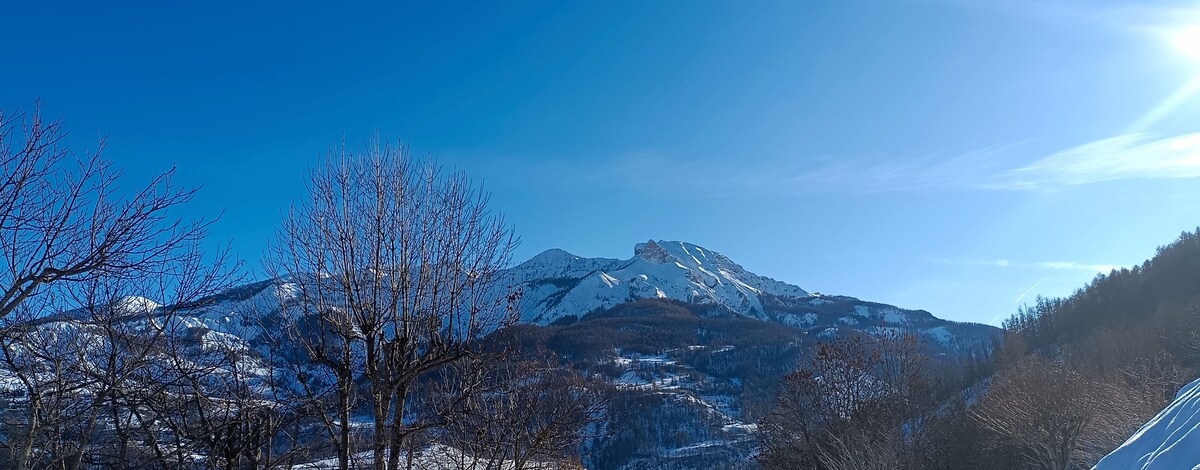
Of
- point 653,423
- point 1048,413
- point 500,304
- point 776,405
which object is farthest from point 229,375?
point 653,423

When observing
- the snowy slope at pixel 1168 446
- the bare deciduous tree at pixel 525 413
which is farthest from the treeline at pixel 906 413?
the snowy slope at pixel 1168 446

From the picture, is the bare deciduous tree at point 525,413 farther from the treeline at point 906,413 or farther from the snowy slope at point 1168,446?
the treeline at point 906,413

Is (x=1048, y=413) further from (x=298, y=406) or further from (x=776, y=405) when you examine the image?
(x=298, y=406)

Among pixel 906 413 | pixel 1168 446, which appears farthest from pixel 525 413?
pixel 906 413

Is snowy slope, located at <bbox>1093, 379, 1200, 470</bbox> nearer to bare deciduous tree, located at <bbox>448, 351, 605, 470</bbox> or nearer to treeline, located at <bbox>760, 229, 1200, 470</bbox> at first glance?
bare deciduous tree, located at <bbox>448, 351, 605, 470</bbox>

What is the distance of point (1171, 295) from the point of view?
83.4 metres

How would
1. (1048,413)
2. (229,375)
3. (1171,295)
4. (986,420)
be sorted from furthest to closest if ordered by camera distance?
(1171,295) < (986,420) < (1048,413) < (229,375)

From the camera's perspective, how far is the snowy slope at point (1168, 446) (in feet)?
15.1

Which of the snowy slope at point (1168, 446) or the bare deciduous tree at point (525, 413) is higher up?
the bare deciduous tree at point (525, 413)

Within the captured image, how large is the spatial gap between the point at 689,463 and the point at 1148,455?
375 ft

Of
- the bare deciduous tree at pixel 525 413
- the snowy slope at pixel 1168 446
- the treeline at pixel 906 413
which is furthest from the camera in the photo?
the treeline at pixel 906 413

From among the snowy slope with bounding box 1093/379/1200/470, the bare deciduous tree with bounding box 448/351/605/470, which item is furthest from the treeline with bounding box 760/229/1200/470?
the snowy slope with bounding box 1093/379/1200/470

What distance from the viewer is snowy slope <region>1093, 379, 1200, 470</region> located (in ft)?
15.1

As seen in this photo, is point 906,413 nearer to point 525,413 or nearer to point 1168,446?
point 525,413
